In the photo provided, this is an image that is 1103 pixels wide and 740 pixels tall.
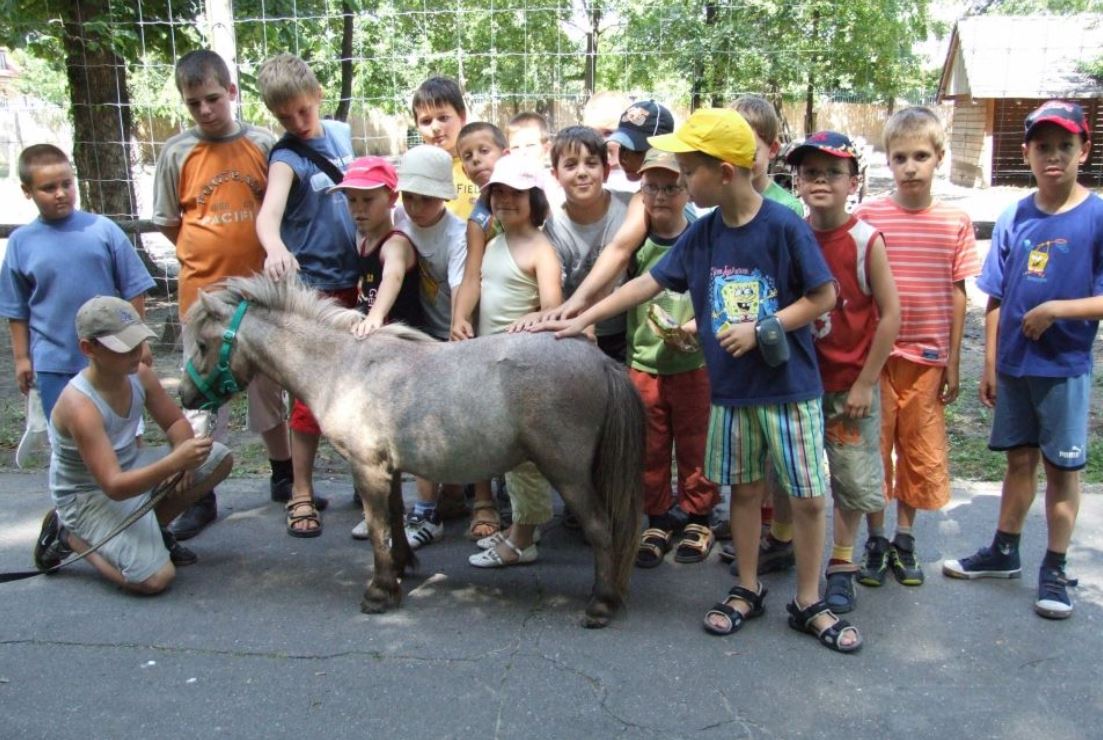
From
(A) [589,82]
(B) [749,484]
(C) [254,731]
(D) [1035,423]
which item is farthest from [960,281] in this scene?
(A) [589,82]

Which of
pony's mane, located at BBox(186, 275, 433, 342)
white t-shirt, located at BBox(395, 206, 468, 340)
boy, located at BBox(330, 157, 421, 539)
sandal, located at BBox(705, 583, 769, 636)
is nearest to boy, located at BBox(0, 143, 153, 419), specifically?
pony's mane, located at BBox(186, 275, 433, 342)

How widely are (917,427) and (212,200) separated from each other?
3.49 metres

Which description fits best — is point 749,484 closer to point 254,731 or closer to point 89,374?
point 254,731

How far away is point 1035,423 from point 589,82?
553cm

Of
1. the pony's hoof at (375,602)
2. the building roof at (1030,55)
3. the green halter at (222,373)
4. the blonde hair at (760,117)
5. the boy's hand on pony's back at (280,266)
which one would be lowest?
the pony's hoof at (375,602)

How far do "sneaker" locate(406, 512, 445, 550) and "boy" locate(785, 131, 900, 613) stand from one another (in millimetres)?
1873

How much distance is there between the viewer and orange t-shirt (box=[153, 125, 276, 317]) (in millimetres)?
4395

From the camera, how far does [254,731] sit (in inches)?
112

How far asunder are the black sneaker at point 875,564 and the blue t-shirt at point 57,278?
375 cm

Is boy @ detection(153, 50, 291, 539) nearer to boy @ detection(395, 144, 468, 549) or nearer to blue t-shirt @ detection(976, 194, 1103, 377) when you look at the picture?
boy @ detection(395, 144, 468, 549)

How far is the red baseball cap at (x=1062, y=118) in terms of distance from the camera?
3285mm

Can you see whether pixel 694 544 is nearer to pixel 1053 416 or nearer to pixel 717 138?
pixel 1053 416

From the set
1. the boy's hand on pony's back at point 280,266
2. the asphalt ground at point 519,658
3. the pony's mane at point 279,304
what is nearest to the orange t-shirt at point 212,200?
the boy's hand on pony's back at point 280,266

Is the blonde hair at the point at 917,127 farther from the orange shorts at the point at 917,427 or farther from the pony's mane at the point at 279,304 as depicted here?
the pony's mane at the point at 279,304
